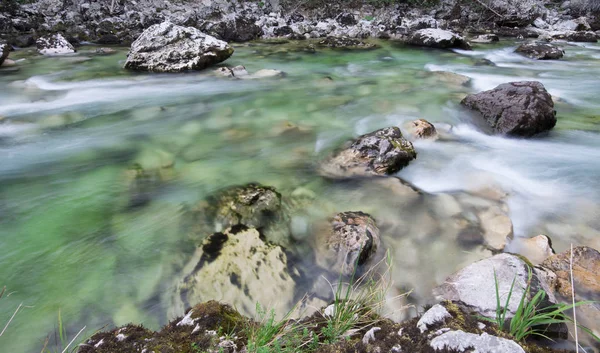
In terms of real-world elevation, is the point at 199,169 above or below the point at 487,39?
below

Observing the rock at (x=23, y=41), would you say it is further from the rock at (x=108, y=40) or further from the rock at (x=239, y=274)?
the rock at (x=239, y=274)

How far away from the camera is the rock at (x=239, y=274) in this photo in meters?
2.82

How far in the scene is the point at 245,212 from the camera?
3752 millimetres

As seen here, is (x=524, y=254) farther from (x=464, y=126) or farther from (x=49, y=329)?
(x=49, y=329)

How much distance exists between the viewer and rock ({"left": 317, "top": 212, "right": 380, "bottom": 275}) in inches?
122

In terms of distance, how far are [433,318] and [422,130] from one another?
4.09 metres

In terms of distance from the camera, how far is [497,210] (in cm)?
383

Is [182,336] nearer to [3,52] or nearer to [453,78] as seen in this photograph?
[453,78]

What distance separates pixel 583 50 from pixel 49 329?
1556cm

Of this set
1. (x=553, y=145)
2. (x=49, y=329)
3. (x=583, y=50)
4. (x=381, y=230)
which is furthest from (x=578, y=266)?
(x=583, y=50)

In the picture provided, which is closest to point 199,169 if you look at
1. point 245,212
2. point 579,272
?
point 245,212

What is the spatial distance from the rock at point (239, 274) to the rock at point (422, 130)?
314 cm

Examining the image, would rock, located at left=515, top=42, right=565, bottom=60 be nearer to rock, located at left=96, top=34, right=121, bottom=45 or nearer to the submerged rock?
the submerged rock

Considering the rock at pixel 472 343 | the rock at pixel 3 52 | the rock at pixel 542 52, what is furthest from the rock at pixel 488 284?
the rock at pixel 3 52
